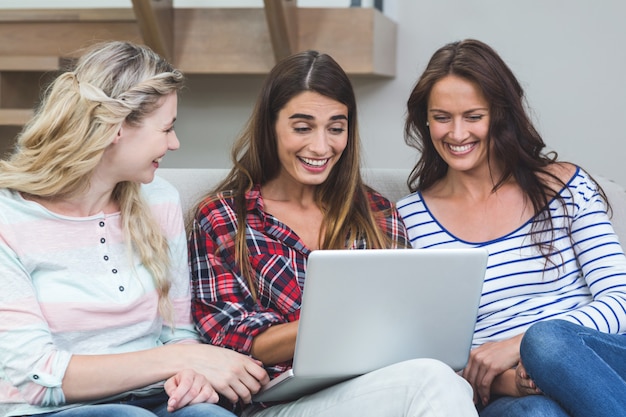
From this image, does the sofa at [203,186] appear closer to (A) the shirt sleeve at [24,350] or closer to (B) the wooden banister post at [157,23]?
(A) the shirt sleeve at [24,350]

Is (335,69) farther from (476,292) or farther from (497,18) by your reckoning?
(497,18)

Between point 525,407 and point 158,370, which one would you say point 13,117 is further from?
point 525,407

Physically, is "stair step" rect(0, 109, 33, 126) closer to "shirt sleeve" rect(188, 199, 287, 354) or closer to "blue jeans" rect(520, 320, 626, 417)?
"shirt sleeve" rect(188, 199, 287, 354)

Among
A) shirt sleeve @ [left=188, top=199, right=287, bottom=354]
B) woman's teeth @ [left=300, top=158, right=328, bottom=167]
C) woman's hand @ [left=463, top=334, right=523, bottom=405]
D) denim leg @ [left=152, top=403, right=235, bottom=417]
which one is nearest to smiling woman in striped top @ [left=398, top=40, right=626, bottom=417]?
woman's hand @ [left=463, top=334, right=523, bottom=405]

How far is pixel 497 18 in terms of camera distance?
3.20 meters

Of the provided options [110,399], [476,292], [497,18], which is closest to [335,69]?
[476,292]

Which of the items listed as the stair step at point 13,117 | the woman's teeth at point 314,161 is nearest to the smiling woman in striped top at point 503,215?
the woman's teeth at point 314,161

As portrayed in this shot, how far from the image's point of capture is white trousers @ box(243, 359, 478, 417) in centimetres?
132

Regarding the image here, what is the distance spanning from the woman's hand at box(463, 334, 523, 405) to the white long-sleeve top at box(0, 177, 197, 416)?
510mm

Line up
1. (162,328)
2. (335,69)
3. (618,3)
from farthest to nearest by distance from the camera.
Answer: (618,3) → (335,69) → (162,328)

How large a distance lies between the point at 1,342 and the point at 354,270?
0.53m

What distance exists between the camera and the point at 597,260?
5.46 ft

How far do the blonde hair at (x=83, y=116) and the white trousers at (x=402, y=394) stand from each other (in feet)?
1.38

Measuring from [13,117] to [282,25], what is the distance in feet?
3.03
